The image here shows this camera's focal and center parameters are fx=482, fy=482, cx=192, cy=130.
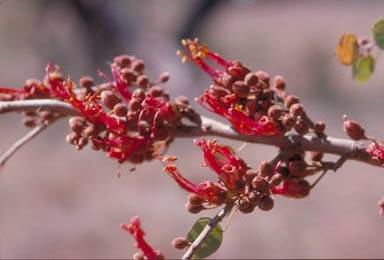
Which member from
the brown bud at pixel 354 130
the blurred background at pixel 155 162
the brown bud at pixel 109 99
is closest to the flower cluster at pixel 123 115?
the brown bud at pixel 109 99

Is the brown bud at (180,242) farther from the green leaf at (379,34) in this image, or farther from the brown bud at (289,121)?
the green leaf at (379,34)

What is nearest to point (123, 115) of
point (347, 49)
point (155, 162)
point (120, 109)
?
point (120, 109)

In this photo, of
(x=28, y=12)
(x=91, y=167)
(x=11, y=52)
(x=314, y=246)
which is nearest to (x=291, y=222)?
(x=314, y=246)

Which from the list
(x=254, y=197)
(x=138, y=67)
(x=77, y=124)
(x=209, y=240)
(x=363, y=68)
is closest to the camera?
(x=254, y=197)

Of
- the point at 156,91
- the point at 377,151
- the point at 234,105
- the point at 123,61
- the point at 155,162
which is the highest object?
the point at 123,61

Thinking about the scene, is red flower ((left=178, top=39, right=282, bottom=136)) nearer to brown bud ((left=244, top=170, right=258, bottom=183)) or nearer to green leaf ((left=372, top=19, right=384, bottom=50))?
brown bud ((left=244, top=170, right=258, bottom=183))

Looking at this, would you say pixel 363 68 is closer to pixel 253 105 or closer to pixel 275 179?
pixel 253 105
